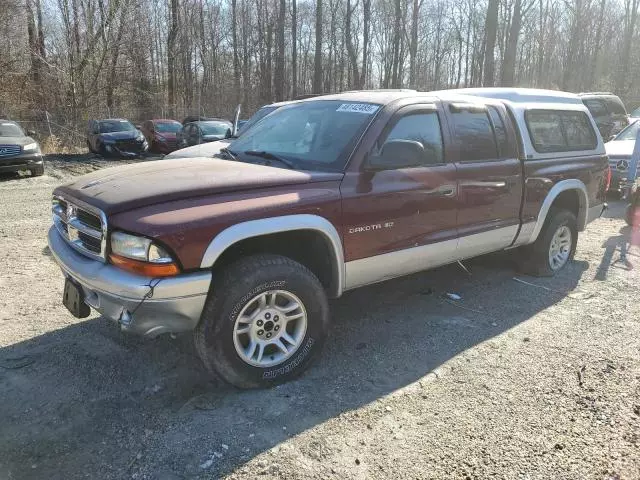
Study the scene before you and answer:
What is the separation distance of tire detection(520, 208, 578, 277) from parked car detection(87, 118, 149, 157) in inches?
656

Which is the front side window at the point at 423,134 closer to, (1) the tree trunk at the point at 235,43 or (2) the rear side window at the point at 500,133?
(2) the rear side window at the point at 500,133

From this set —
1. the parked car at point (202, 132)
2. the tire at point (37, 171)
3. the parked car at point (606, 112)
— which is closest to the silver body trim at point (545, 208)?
the parked car at point (606, 112)

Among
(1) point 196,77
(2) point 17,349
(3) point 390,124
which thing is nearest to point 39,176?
(2) point 17,349

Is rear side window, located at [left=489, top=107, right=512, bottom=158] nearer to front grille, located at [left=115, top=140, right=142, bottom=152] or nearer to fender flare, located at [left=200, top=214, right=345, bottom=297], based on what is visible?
fender flare, located at [left=200, top=214, right=345, bottom=297]

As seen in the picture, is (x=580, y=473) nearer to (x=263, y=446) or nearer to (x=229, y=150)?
(x=263, y=446)

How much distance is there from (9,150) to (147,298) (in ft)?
41.2

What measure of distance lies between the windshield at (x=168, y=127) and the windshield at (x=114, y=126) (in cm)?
138

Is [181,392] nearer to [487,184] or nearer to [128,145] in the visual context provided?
[487,184]

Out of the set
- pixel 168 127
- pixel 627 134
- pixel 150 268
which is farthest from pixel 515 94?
pixel 168 127

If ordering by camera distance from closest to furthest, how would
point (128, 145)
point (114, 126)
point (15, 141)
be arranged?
point (15, 141) < point (128, 145) < point (114, 126)

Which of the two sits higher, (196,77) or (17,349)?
(196,77)

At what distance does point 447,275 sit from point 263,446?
3530mm

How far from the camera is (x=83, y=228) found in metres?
3.34

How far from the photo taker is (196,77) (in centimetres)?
4041
